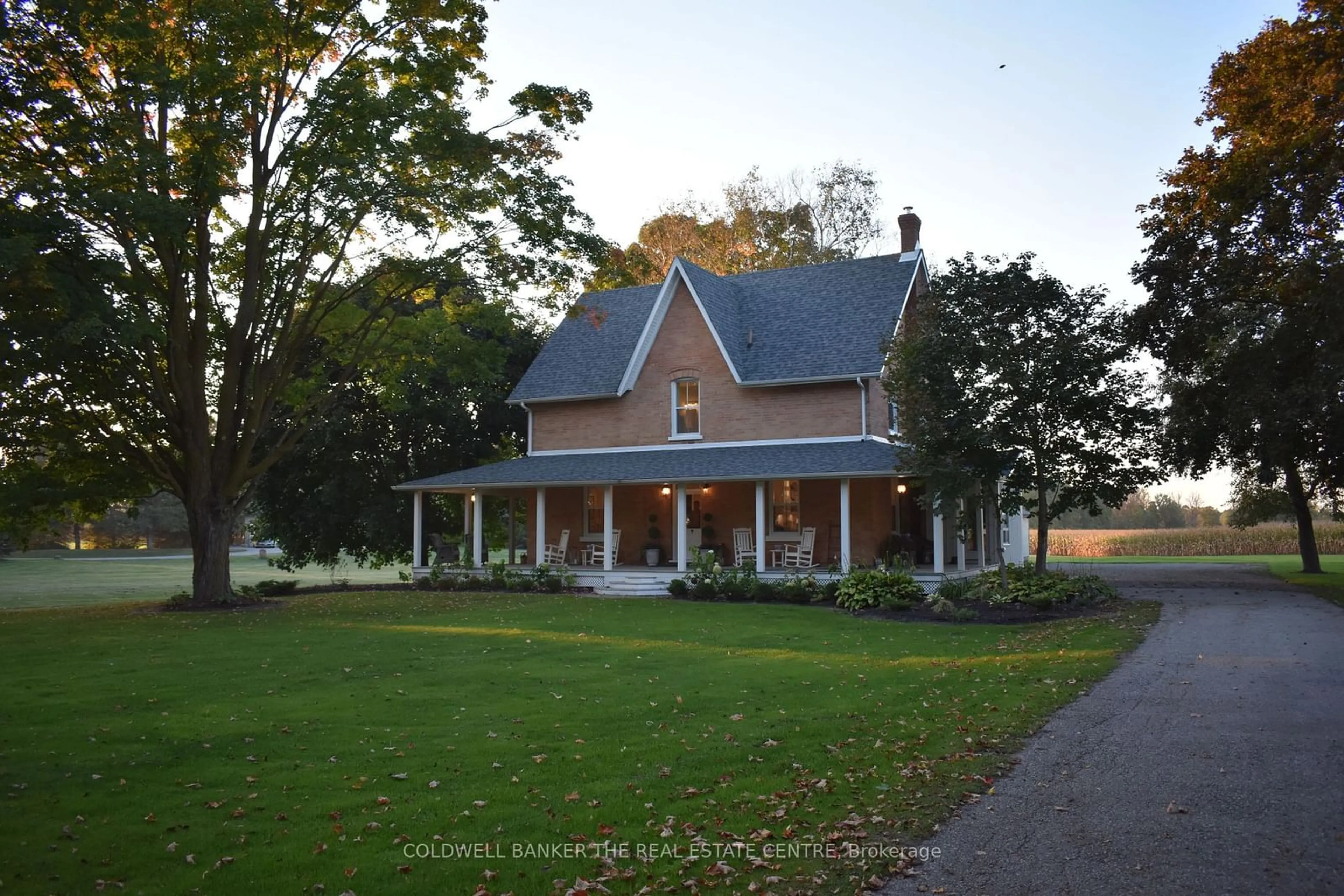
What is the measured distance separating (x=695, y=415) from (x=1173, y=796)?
21.4 meters

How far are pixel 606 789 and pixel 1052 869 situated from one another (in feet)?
9.72

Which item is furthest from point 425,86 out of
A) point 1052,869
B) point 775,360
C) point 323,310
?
point 1052,869

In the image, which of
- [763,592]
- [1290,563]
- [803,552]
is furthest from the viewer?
[1290,563]

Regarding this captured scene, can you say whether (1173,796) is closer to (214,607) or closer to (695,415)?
(214,607)

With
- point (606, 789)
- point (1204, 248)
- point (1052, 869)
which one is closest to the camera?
point (1052, 869)

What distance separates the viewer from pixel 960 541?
23969 mm

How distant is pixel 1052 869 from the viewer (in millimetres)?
5180

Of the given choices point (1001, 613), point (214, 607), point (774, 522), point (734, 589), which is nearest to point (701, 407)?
point (774, 522)

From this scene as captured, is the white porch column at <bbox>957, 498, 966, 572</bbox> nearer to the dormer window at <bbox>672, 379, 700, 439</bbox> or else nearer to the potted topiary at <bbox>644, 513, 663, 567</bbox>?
the dormer window at <bbox>672, 379, 700, 439</bbox>

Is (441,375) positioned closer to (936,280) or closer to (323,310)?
(323,310)

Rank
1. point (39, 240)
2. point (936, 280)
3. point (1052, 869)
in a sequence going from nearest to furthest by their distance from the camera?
1. point (1052, 869)
2. point (39, 240)
3. point (936, 280)

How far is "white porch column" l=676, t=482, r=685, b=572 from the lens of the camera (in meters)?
24.7

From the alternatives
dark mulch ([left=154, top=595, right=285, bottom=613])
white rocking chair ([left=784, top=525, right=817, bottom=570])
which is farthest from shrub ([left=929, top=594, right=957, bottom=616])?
dark mulch ([left=154, top=595, right=285, bottom=613])

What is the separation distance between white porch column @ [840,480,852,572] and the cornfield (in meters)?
29.8
